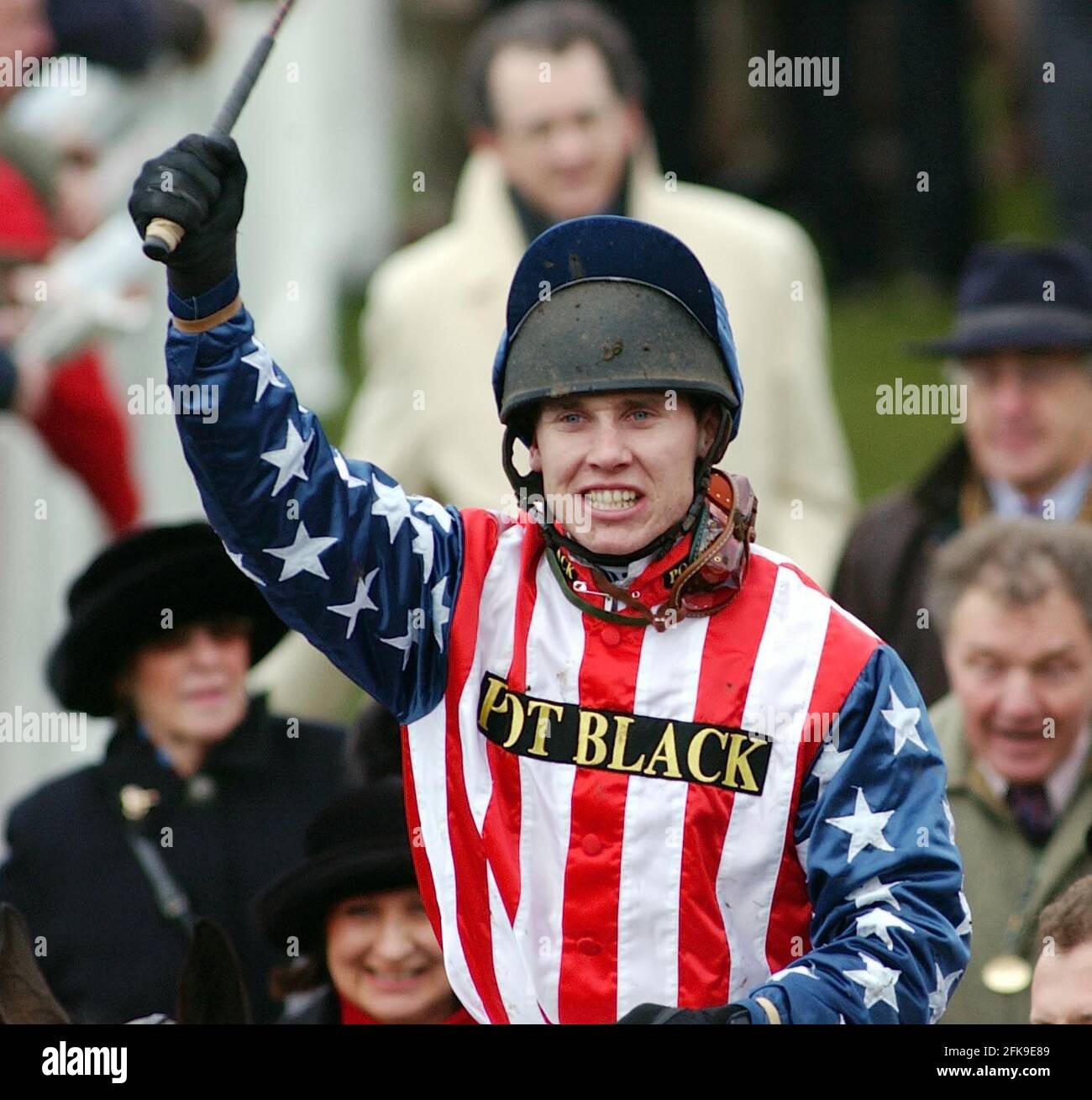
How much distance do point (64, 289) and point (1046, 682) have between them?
9.20 feet

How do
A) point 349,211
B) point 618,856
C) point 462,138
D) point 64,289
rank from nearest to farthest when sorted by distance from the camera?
point 618,856 < point 64,289 < point 349,211 < point 462,138

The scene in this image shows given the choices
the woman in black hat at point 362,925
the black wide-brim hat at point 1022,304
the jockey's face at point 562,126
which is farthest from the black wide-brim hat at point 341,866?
the jockey's face at point 562,126

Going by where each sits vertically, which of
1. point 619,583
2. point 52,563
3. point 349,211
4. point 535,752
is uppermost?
A: point 349,211

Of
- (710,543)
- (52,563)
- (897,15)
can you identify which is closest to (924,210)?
(897,15)

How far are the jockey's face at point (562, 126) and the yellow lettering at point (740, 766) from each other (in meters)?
3.36

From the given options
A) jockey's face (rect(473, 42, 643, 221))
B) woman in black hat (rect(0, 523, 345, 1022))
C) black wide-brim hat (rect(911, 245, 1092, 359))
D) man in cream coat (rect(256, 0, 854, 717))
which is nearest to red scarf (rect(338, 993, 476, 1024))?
woman in black hat (rect(0, 523, 345, 1022))

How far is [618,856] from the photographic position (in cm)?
365

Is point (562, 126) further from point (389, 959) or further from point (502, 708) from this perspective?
point (502, 708)

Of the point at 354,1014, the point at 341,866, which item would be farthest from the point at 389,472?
the point at 354,1014

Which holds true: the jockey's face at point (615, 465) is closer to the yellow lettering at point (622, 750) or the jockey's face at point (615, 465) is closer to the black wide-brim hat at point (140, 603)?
the yellow lettering at point (622, 750)

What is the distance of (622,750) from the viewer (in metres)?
3.68

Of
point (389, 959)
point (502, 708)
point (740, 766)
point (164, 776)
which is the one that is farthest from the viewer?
point (164, 776)

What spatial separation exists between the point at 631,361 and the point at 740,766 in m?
0.57

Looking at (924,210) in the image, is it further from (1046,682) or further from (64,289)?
(1046,682)
